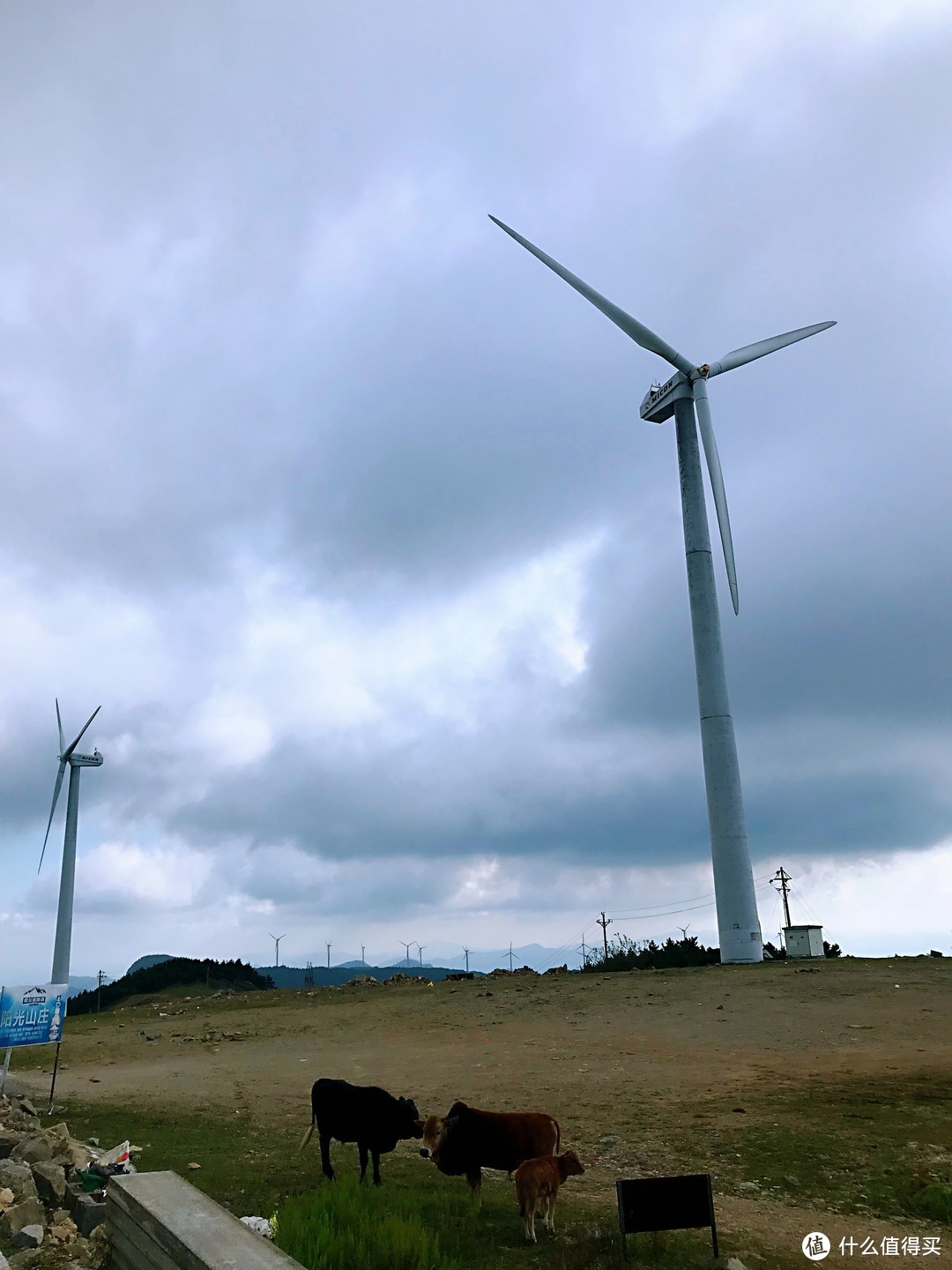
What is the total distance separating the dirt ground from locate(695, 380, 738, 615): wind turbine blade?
51.1ft

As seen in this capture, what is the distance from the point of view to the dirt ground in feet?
44.4

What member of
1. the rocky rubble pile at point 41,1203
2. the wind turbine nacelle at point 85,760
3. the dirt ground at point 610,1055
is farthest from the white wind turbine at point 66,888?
the rocky rubble pile at point 41,1203

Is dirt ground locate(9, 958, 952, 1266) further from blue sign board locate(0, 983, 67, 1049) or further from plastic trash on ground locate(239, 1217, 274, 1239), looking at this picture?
plastic trash on ground locate(239, 1217, 274, 1239)

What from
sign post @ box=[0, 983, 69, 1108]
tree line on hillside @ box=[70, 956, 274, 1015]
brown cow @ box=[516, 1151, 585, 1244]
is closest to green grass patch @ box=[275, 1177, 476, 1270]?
brown cow @ box=[516, 1151, 585, 1244]

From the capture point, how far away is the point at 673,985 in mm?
33438

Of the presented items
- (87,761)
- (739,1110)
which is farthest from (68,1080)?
(87,761)

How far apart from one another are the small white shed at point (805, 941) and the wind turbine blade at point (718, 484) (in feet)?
46.5

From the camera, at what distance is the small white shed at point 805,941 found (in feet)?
134

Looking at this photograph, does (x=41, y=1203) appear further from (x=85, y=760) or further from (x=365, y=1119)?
(x=85, y=760)

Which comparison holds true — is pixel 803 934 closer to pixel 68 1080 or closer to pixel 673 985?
pixel 673 985

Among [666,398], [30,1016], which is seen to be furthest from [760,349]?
[30,1016]

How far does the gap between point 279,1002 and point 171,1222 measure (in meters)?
33.5

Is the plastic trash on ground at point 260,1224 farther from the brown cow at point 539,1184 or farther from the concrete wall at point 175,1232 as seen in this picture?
the brown cow at point 539,1184

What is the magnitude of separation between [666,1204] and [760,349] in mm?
45752
